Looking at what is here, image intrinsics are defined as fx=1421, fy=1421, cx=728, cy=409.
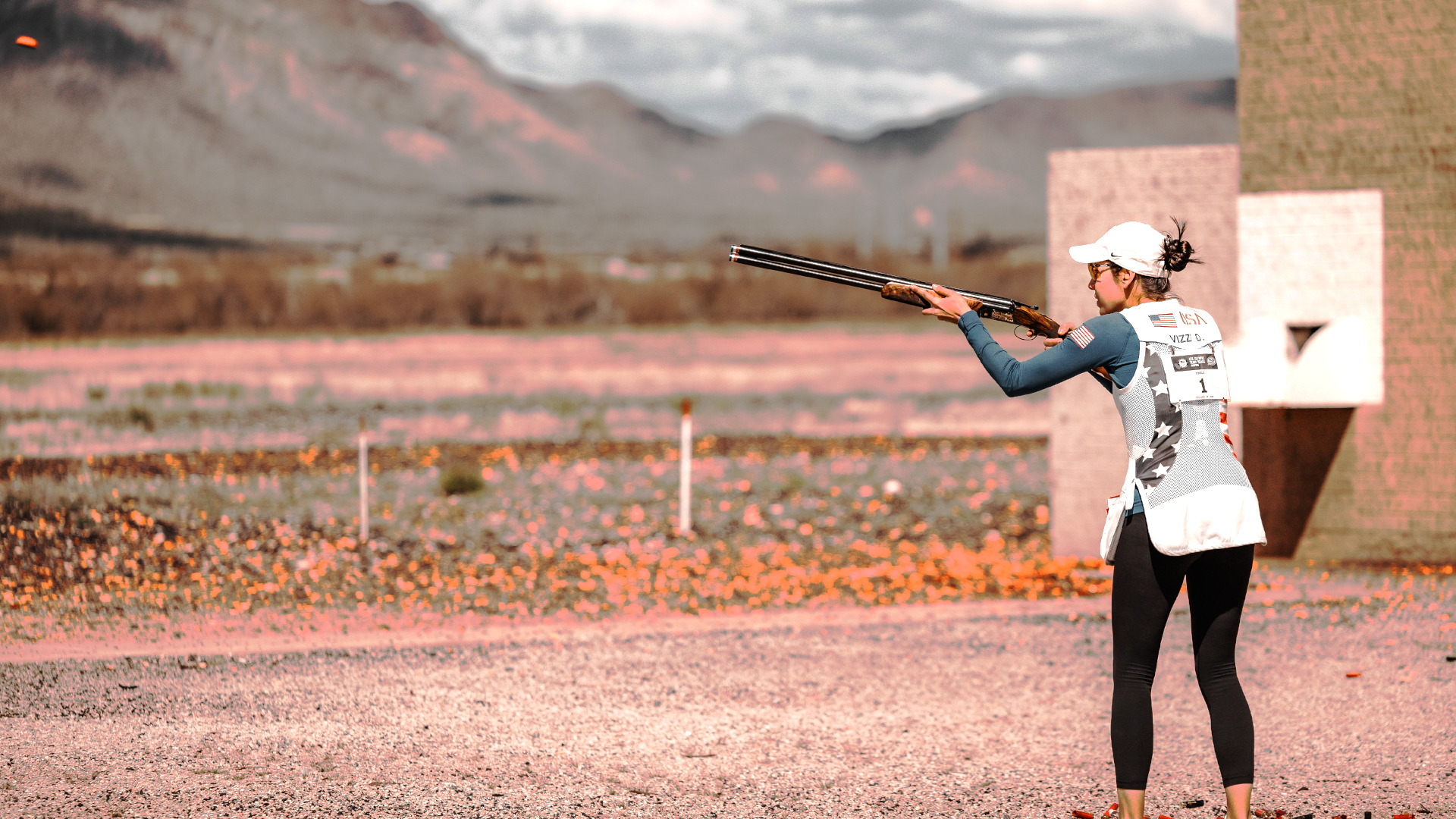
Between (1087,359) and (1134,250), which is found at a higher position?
(1134,250)

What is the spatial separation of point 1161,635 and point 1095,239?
271 inches

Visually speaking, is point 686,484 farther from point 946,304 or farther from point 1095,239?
point 946,304

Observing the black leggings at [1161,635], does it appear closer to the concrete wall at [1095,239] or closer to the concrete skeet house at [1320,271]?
the concrete wall at [1095,239]

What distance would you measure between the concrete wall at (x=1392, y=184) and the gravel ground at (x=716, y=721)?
1987 millimetres

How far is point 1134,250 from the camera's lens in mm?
4156

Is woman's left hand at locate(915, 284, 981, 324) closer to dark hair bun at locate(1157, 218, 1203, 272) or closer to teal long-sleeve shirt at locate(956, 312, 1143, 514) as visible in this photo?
teal long-sleeve shirt at locate(956, 312, 1143, 514)

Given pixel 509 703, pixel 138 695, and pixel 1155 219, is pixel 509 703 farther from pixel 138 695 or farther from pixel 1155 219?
pixel 1155 219

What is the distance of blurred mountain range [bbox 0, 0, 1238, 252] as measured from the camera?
116 meters

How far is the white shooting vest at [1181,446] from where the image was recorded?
3.99 metres

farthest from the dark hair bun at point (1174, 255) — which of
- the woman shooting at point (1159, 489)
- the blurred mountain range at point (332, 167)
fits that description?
the blurred mountain range at point (332, 167)

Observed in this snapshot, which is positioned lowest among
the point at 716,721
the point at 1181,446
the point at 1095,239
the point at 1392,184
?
the point at 716,721

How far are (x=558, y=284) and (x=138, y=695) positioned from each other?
256 feet

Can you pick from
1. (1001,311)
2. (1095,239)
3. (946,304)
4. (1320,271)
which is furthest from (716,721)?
(1320,271)

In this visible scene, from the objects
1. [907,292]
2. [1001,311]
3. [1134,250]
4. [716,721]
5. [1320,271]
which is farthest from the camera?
[1320,271]
